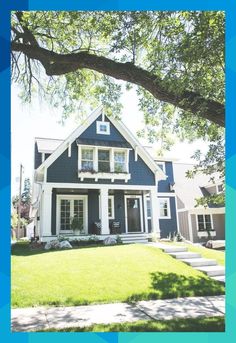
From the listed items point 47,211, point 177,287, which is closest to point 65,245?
point 47,211

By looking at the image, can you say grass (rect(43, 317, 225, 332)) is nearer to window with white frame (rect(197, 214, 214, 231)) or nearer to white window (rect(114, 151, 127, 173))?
white window (rect(114, 151, 127, 173))

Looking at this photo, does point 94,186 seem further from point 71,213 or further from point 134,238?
point 134,238

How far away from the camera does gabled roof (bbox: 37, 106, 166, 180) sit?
469 inches

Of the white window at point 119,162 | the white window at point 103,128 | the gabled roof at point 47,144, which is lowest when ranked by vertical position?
the white window at point 119,162

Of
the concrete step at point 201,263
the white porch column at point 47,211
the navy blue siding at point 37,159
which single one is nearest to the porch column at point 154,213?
the white porch column at point 47,211

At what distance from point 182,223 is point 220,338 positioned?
12511 mm

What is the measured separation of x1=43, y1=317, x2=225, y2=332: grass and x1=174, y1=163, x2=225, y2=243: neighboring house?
11.6 metres

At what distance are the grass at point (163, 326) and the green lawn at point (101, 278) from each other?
3.88 feet

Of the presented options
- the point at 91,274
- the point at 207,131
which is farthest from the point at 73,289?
the point at 207,131

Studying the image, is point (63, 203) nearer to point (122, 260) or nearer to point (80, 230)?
point (80, 230)

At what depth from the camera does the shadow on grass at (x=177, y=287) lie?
5.35 metres

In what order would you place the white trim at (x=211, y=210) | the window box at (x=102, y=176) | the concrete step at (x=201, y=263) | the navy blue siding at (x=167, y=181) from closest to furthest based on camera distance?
the concrete step at (x=201, y=263) < the window box at (x=102, y=176) < the navy blue siding at (x=167, y=181) < the white trim at (x=211, y=210)

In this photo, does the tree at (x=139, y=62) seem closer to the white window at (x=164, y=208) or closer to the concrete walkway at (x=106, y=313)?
the concrete walkway at (x=106, y=313)

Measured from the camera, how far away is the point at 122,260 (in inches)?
303
